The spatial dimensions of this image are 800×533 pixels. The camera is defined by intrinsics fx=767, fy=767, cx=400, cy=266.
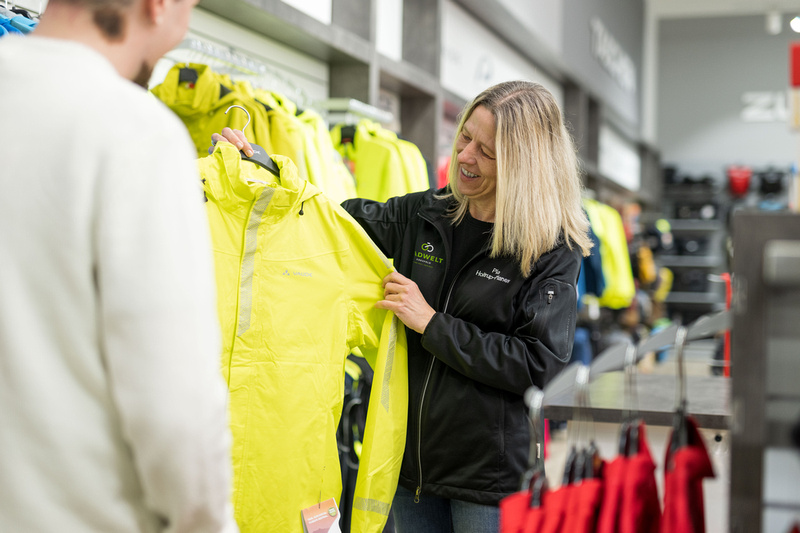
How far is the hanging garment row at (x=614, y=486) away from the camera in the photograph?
1.08 m

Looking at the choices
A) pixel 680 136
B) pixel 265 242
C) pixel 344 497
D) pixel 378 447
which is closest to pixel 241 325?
pixel 265 242

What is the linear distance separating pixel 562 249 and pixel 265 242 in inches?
27.7

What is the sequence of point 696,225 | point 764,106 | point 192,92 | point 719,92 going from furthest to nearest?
point 719,92
point 764,106
point 696,225
point 192,92

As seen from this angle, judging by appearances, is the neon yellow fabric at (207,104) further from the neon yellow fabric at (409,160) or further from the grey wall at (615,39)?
the grey wall at (615,39)

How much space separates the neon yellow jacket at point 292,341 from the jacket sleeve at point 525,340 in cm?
19

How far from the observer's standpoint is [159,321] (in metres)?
0.87

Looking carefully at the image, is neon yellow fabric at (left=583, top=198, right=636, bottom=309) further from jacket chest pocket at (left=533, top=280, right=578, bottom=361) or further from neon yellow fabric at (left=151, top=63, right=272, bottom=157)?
jacket chest pocket at (left=533, top=280, right=578, bottom=361)

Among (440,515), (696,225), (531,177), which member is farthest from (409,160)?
(696,225)

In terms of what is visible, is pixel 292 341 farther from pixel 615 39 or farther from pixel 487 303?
pixel 615 39

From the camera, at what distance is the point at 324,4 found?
3604 mm

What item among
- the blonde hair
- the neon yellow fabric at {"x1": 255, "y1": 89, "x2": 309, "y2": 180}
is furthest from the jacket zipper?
the neon yellow fabric at {"x1": 255, "y1": 89, "x2": 309, "y2": 180}

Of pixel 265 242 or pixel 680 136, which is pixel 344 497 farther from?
pixel 680 136

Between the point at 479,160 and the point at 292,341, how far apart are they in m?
0.62

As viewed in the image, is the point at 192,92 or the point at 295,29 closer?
the point at 192,92
